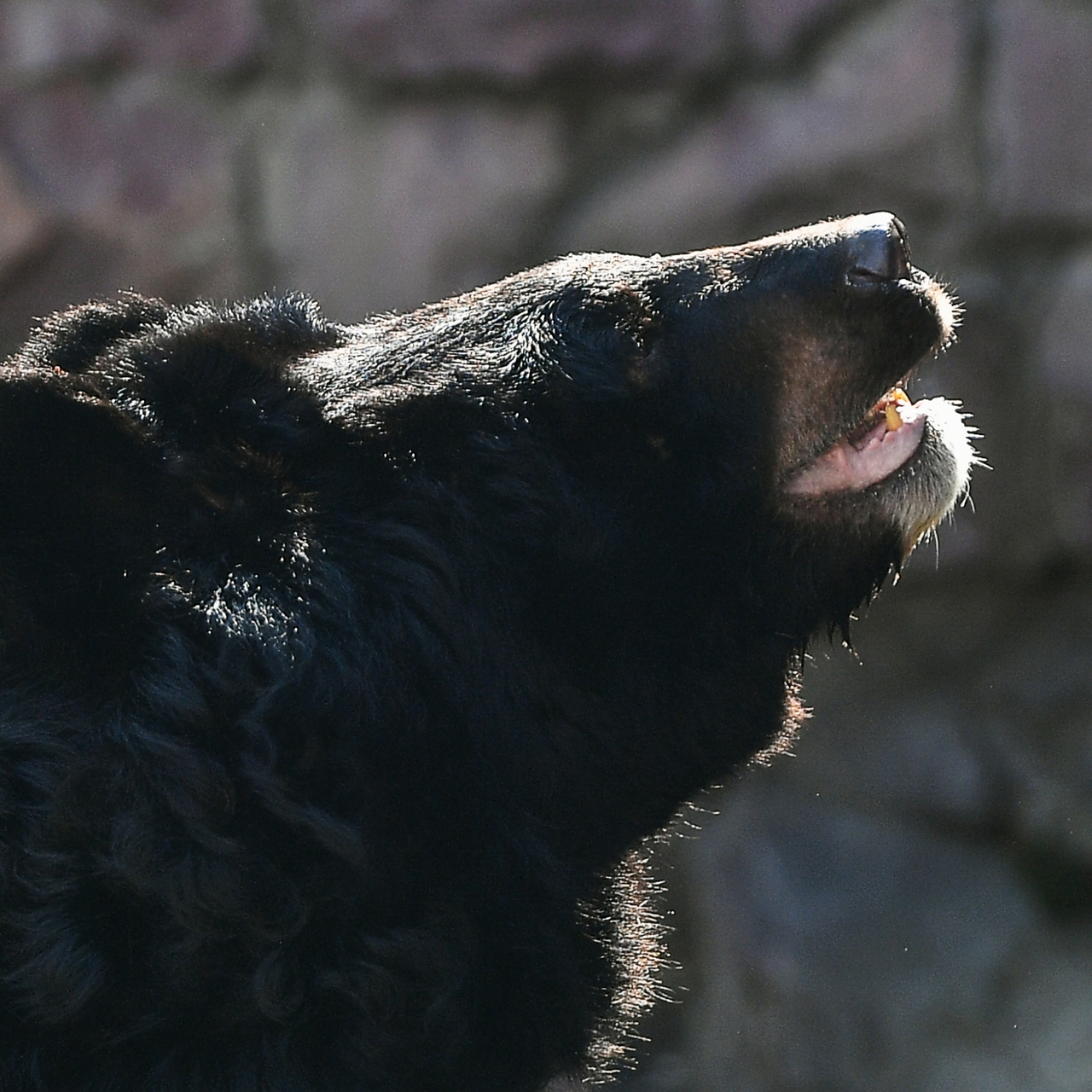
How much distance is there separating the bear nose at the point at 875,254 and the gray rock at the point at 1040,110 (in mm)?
1665

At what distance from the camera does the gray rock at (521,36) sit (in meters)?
3.01

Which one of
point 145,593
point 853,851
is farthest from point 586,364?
point 853,851

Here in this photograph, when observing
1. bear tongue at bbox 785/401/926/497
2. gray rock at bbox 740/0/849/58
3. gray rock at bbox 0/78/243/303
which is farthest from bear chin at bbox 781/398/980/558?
gray rock at bbox 0/78/243/303

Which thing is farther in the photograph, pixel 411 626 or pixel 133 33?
pixel 133 33

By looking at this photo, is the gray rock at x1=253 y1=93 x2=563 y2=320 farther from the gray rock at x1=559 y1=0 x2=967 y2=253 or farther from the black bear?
the black bear

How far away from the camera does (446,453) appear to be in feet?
4.58

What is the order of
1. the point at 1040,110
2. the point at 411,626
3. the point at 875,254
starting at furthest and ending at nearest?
A: 1. the point at 1040,110
2. the point at 875,254
3. the point at 411,626

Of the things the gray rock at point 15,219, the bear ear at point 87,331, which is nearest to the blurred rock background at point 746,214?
the gray rock at point 15,219

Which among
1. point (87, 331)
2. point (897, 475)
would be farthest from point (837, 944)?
point (87, 331)

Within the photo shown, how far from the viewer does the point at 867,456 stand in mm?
1582

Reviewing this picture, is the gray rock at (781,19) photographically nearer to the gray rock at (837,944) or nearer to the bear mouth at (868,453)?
the gray rock at (837,944)

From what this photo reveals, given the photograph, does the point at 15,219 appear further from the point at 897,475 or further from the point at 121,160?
the point at 897,475

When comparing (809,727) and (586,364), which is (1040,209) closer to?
(809,727)

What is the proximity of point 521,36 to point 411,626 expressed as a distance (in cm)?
196
